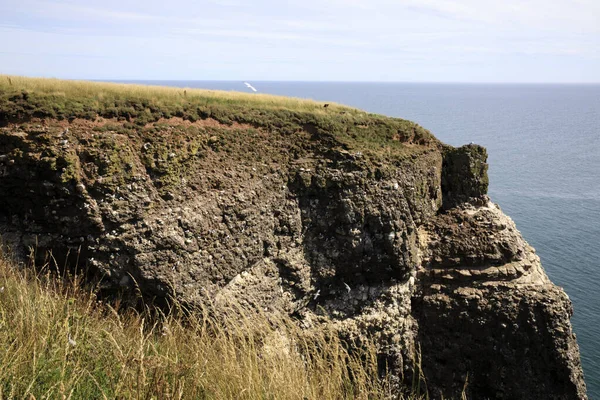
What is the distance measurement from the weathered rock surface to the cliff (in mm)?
64

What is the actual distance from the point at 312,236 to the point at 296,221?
108 cm

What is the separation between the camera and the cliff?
16359 mm

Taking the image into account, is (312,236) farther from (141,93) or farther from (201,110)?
(141,93)

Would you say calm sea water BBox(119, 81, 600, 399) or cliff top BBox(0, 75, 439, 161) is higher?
cliff top BBox(0, 75, 439, 161)

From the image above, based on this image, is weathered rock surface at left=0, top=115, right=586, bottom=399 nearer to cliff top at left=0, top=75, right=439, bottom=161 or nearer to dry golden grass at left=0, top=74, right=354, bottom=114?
cliff top at left=0, top=75, right=439, bottom=161

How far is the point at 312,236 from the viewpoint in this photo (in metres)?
21.6

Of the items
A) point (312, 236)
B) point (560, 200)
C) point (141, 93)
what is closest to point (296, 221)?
point (312, 236)

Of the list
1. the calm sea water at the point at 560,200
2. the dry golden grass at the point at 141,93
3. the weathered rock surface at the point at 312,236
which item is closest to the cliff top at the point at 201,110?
the dry golden grass at the point at 141,93

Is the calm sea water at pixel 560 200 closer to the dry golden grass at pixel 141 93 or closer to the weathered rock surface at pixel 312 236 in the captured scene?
the weathered rock surface at pixel 312 236

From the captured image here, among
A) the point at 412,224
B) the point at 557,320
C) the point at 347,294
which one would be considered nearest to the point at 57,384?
the point at 347,294

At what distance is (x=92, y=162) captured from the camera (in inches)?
650

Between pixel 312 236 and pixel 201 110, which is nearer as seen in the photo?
pixel 201 110

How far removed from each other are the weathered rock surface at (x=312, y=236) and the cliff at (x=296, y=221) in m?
0.06

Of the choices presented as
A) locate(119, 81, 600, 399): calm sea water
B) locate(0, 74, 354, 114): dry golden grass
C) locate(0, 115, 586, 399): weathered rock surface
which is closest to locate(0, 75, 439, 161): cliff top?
locate(0, 74, 354, 114): dry golden grass
